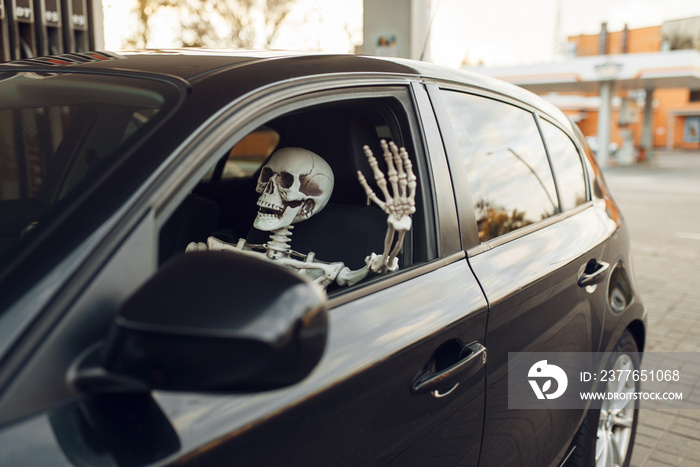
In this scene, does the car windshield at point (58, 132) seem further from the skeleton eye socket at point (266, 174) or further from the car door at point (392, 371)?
the skeleton eye socket at point (266, 174)

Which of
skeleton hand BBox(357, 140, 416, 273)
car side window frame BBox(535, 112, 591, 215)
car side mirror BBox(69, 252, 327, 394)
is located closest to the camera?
car side mirror BBox(69, 252, 327, 394)

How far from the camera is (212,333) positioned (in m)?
0.88

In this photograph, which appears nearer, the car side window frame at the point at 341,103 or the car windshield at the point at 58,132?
the car side window frame at the point at 341,103

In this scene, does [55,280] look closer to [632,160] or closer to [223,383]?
[223,383]

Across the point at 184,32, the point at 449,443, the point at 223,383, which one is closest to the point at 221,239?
the point at 449,443

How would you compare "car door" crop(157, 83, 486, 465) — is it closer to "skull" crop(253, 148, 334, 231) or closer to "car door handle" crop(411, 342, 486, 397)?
"car door handle" crop(411, 342, 486, 397)

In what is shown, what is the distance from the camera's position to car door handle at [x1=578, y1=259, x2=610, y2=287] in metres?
A: 2.37

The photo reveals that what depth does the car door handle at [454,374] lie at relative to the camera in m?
1.52

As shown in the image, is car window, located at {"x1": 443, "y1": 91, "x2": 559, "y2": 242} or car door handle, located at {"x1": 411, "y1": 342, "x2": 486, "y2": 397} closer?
car door handle, located at {"x1": 411, "y1": 342, "x2": 486, "y2": 397}

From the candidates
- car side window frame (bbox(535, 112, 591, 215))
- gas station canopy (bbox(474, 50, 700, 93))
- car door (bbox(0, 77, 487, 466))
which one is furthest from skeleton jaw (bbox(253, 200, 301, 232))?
gas station canopy (bbox(474, 50, 700, 93))

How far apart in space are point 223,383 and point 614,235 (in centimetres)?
236

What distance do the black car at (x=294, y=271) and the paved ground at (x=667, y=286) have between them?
747 mm

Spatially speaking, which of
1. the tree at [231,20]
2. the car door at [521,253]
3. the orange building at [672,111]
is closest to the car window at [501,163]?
the car door at [521,253]

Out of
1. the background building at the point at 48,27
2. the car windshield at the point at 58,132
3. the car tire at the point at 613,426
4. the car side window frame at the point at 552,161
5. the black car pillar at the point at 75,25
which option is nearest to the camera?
the car windshield at the point at 58,132
